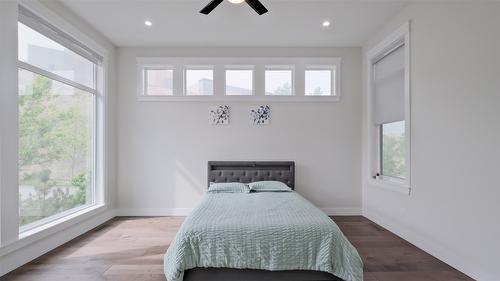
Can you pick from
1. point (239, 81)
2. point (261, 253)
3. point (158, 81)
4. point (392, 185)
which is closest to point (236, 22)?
point (239, 81)

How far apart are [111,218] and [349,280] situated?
3.97m

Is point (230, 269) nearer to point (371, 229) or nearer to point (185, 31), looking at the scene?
point (371, 229)

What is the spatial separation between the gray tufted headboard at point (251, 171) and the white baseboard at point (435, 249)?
5.06 ft

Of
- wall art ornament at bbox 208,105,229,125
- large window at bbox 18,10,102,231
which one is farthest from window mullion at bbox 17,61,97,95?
wall art ornament at bbox 208,105,229,125

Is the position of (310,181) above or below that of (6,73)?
below

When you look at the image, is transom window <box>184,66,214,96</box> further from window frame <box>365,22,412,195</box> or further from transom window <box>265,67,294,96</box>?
window frame <box>365,22,412,195</box>

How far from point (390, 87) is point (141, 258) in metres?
4.04

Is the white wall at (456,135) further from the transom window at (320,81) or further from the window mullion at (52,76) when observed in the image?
the window mullion at (52,76)

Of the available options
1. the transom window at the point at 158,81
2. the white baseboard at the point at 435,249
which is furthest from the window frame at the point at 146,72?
the white baseboard at the point at 435,249

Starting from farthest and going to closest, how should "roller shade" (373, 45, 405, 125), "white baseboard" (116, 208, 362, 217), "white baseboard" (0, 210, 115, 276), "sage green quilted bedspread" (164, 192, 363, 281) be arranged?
"white baseboard" (116, 208, 362, 217), "roller shade" (373, 45, 405, 125), "white baseboard" (0, 210, 115, 276), "sage green quilted bedspread" (164, 192, 363, 281)

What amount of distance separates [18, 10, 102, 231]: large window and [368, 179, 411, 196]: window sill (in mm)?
4526

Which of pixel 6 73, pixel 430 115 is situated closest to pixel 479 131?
pixel 430 115

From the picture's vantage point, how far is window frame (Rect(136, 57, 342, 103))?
15.5 feet

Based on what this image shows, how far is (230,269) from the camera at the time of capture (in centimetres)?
228
